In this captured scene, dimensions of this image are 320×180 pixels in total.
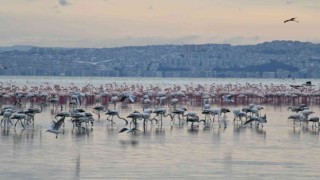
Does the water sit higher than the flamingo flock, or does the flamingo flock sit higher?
the flamingo flock

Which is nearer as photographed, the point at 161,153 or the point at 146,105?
the point at 161,153

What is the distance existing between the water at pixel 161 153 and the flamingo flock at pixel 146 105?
2.11 ft

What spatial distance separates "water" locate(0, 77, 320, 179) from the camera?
61.4 ft

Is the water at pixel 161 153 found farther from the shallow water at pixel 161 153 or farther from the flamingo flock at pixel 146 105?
the flamingo flock at pixel 146 105

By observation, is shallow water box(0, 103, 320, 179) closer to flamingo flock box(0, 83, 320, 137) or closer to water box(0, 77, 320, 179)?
water box(0, 77, 320, 179)

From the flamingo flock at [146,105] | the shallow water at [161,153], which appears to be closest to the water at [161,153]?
the shallow water at [161,153]

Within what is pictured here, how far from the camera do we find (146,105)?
48469mm

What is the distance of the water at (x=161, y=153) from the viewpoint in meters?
18.7

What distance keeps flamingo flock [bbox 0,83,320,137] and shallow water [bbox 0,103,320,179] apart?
2.17 ft

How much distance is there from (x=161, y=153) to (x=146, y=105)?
26.1m

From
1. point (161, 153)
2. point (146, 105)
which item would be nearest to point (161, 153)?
point (161, 153)

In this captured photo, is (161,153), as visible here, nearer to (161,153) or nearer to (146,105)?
(161,153)

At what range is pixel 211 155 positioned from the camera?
22156mm

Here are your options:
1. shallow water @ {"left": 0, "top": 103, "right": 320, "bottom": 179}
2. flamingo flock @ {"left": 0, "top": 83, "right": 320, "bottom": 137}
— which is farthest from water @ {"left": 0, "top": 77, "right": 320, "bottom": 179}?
flamingo flock @ {"left": 0, "top": 83, "right": 320, "bottom": 137}
